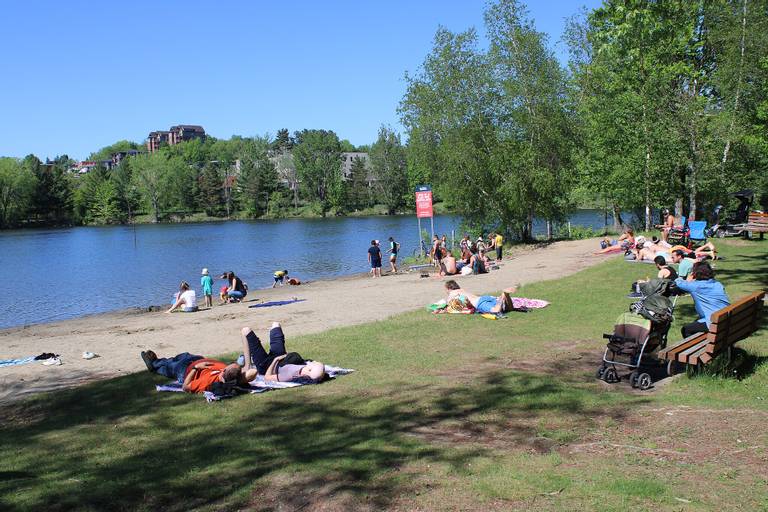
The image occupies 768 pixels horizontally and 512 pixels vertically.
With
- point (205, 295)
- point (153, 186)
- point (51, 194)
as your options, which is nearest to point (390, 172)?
point (153, 186)

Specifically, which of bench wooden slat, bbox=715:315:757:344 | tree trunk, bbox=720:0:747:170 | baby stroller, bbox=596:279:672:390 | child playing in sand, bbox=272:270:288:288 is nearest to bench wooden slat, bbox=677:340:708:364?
bench wooden slat, bbox=715:315:757:344

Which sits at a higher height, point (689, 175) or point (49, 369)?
point (689, 175)

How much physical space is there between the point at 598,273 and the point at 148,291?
23.9 m

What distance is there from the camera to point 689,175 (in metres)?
30.7

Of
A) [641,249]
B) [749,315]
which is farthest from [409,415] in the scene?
[641,249]

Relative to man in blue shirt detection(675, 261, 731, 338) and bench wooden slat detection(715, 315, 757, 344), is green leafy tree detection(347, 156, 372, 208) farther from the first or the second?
bench wooden slat detection(715, 315, 757, 344)

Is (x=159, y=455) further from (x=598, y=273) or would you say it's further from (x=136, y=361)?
(x=598, y=273)

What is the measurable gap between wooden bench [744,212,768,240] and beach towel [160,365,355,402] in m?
19.2

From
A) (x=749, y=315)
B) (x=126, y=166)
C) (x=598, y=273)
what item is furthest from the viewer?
(x=126, y=166)

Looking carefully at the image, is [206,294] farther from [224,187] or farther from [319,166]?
[224,187]

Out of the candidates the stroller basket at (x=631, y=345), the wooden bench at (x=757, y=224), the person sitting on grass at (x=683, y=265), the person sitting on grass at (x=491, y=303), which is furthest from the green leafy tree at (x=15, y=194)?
the stroller basket at (x=631, y=345)

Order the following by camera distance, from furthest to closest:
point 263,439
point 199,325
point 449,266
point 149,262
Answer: point 149,262, point 449,266, point 199,325, point 263,439

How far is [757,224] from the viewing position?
78.1 feet

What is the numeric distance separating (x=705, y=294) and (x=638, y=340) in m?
1.38
